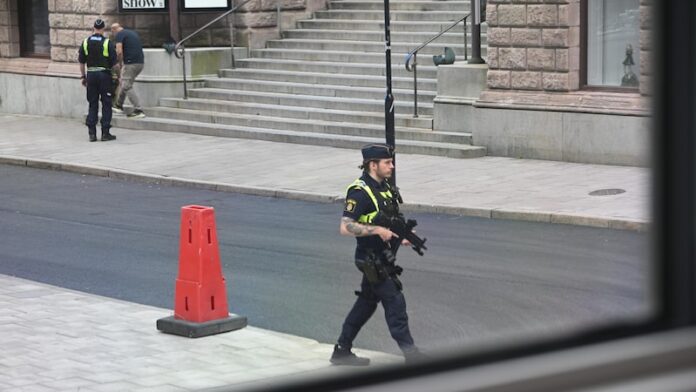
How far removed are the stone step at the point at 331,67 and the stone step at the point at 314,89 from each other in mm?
471

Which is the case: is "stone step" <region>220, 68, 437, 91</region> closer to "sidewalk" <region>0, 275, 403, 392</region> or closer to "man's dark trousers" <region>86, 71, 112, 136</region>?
"man's dark trousers" <region>86, 71, 112, 136</region>

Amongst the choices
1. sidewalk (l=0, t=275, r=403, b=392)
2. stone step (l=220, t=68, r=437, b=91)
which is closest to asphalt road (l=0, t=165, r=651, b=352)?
sidewalk (l=0, t=275, r=403, b=392)

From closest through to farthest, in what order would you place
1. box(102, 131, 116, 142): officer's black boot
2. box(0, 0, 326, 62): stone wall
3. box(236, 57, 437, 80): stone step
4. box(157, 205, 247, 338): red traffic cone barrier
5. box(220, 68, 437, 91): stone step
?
1. box(157, 205, 247, 338): red traffic cone barrier
2. box(220, 68, 437, 91): stone step
3. box(236, 57, 437, 80): stone step
4. box(102, 131, 116, 142): officer's black boot
5. box(0, 0, 326, 62): stone wall

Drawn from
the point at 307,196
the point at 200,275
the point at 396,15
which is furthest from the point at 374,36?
the point at 200,275

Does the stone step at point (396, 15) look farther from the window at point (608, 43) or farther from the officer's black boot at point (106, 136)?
the officer's black boot at point (106, 136)

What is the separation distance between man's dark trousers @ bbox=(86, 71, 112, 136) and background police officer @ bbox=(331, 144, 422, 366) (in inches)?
541

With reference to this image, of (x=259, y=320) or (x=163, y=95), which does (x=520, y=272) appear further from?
(x=163, y=95)

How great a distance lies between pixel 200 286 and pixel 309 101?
1286 centimetres

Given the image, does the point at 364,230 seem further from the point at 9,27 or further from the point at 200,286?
the point at 9,27

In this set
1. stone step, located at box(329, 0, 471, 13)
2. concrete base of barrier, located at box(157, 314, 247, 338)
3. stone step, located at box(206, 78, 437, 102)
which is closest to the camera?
concrete base of barrier, located at box(157, 314, 247, 338)

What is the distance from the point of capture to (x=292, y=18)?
83.7 feet

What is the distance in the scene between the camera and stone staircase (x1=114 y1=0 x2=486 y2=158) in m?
20.9

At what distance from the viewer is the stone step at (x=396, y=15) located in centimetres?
2333

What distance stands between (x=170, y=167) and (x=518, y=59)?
5173 mm
